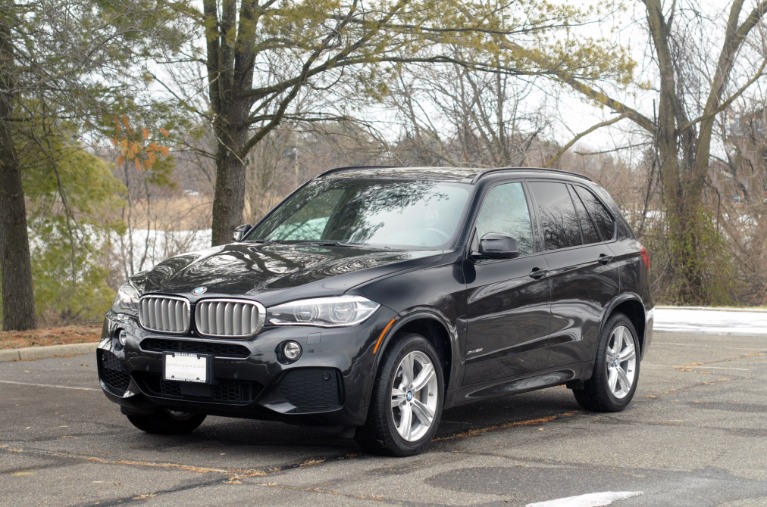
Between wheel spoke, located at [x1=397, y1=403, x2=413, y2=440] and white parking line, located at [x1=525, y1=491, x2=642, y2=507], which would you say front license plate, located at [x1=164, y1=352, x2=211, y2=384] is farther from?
white parking line, located at [x1=525, y1=491, x2=642, y2=507]

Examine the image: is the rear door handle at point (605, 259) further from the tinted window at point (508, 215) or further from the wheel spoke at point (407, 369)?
the wheel spoke at point (407, 369)

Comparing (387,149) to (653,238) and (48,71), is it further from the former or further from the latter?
(653,238)

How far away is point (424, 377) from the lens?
678 centimetres

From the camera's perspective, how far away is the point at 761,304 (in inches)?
971

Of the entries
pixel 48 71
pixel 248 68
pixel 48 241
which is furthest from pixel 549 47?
pixel 48 241

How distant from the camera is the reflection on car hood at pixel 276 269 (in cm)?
646

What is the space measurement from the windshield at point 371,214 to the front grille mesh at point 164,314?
4.33 ft

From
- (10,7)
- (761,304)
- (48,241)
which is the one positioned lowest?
(761,304)

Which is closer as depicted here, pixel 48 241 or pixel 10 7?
pixel 10 7

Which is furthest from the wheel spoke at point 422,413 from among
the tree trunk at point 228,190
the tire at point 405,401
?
the tree trunk at point 228,190

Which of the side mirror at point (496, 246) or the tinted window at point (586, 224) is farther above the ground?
the tinted window at point (586, 224)

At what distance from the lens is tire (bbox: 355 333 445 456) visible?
21.1ft

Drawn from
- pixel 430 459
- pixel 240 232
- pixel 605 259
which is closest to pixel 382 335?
pixel 430 459

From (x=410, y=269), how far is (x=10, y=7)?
767 cm
